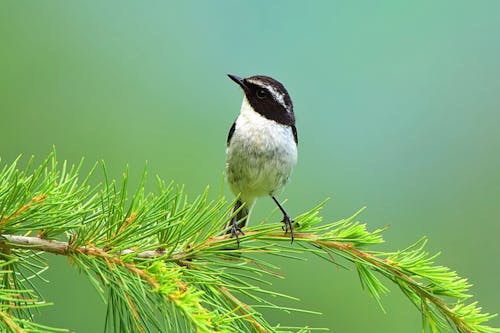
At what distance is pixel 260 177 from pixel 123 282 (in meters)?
2.85

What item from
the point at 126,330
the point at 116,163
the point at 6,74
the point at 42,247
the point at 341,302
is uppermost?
the point at 6,74

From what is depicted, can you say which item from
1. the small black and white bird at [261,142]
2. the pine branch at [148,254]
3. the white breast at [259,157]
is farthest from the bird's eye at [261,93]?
the pine branch at [148,254]

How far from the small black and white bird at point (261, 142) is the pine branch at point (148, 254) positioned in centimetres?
223

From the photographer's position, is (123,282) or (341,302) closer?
(123,282)

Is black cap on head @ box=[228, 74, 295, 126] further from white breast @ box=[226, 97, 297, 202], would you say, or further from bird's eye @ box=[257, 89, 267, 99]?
white breast @ box=[226, 97, 297, 202]

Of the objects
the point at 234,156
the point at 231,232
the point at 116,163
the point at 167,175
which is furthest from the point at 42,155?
the point at 231,232

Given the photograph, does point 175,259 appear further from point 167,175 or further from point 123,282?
point 167,175

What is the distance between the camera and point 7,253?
2494 mm

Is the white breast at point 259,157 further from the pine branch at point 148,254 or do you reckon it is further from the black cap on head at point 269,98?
the pine branch at point 148,254

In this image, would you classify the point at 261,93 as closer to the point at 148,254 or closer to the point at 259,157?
the point at 259,157

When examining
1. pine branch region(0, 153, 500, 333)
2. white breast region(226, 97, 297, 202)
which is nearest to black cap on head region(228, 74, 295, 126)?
white breast region(226, 97, 297, 202)

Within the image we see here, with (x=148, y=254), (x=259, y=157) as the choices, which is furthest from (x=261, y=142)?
(x=148, y=254)

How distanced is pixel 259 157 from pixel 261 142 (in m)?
0.11

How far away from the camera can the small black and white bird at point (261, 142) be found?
509 cm
